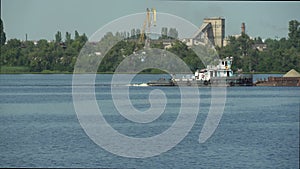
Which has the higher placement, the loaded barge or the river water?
the loaded barge

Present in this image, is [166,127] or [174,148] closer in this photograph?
[174,148]

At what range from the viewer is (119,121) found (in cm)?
6209

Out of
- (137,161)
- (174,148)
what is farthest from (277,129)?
(137,161)

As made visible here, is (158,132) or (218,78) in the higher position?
(218,78)

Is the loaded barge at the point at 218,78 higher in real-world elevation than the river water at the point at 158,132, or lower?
higher

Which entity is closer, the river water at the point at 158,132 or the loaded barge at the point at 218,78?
the river water at the point at 158,132

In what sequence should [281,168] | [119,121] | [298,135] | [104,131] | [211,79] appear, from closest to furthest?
[281,168], [298,135], [104,131], [119,121], [211,79]

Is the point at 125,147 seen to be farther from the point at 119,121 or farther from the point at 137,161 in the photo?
the point at 119,121

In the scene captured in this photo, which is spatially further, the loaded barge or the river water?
the loaded barge

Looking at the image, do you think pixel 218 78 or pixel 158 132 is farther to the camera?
pixel 218 78

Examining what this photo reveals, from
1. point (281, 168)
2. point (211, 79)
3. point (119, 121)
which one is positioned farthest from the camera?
point (211, 79)

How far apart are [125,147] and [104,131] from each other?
28.2ft

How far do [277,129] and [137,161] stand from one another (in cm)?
1593

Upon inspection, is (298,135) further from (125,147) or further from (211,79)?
(211,79)
